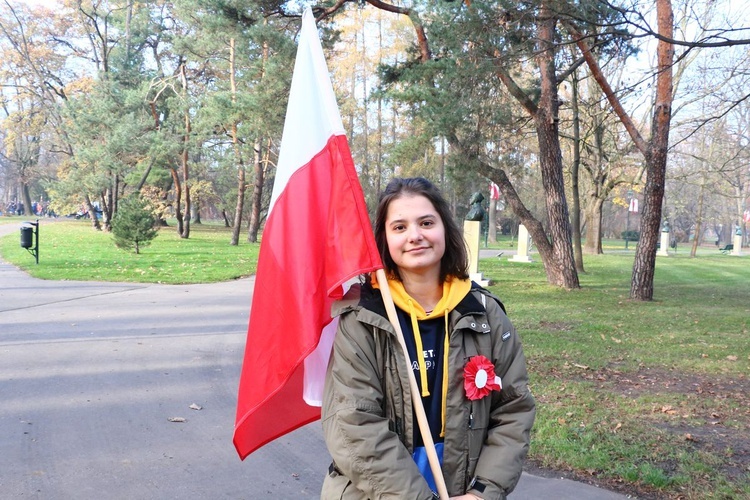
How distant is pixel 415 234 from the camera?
7.41 ft

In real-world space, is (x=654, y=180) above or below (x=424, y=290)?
above

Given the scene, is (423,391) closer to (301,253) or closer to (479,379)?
(479,379)

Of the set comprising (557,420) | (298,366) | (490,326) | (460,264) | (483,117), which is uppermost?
(483,117)

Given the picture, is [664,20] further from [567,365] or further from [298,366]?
[298,366]

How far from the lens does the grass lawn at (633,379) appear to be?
13.7 feet

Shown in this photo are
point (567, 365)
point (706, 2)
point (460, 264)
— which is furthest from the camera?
point (706, 2)

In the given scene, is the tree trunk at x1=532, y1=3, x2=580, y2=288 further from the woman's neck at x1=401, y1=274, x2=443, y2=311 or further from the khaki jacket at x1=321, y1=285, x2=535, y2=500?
the khaki jacket at x1=321, y1=285, x2=535, y2=500

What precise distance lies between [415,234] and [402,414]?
639 millimetres

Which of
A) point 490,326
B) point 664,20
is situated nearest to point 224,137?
point 664,20

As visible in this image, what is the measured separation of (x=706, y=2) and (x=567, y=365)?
695 centimetres

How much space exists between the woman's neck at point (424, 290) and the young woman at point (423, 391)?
0.04m

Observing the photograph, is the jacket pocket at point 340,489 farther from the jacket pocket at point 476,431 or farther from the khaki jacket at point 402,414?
the jacket pocket at point 476,431

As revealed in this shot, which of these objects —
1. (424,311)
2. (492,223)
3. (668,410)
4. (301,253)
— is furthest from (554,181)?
Answer: (492,223)

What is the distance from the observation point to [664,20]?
468 inches
